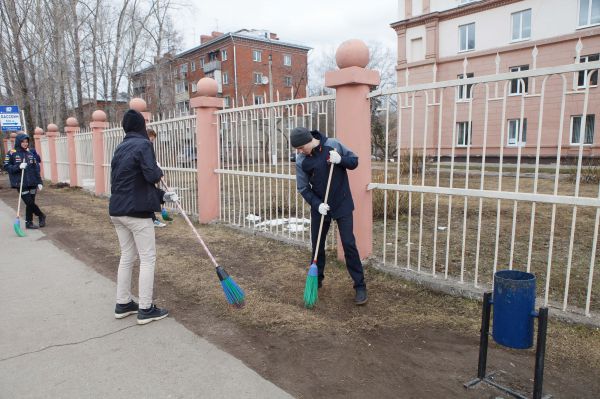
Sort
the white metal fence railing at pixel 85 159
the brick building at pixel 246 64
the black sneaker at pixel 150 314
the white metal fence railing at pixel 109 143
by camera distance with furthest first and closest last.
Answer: the brick building at pixel 246 64 → the white metal fence railing at pixel 85 159 → the white metal fence railing at pixel 109 143 → the black sneaker at pixel 150 314

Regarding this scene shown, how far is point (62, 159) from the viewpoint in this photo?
57.3 feet

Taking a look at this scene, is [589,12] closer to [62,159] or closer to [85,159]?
[85,159]

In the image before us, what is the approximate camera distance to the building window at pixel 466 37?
2630 cm

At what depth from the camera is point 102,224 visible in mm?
8906

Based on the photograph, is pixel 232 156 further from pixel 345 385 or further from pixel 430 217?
pixel 345 385

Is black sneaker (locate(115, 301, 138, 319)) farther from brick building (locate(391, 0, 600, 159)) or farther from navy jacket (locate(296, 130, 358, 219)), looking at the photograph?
brick building (locate(391, 0, 600, 159))

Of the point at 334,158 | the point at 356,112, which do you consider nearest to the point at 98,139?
the point at 356,112

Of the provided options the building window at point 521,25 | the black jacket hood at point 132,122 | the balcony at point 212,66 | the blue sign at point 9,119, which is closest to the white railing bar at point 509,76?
the black jacket hood at point 132,122

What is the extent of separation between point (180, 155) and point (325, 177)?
18.2 ft

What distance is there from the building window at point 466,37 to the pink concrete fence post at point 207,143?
23.7 metres

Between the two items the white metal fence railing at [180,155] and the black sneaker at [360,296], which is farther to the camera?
the white metal fence railing at [180,155]

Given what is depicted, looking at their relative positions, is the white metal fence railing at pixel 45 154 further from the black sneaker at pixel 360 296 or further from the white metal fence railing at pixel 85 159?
the black sneaker at pixel 360 296

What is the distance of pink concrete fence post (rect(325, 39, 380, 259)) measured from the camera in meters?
4.86

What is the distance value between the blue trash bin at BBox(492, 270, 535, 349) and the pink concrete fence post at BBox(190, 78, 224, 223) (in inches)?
248
